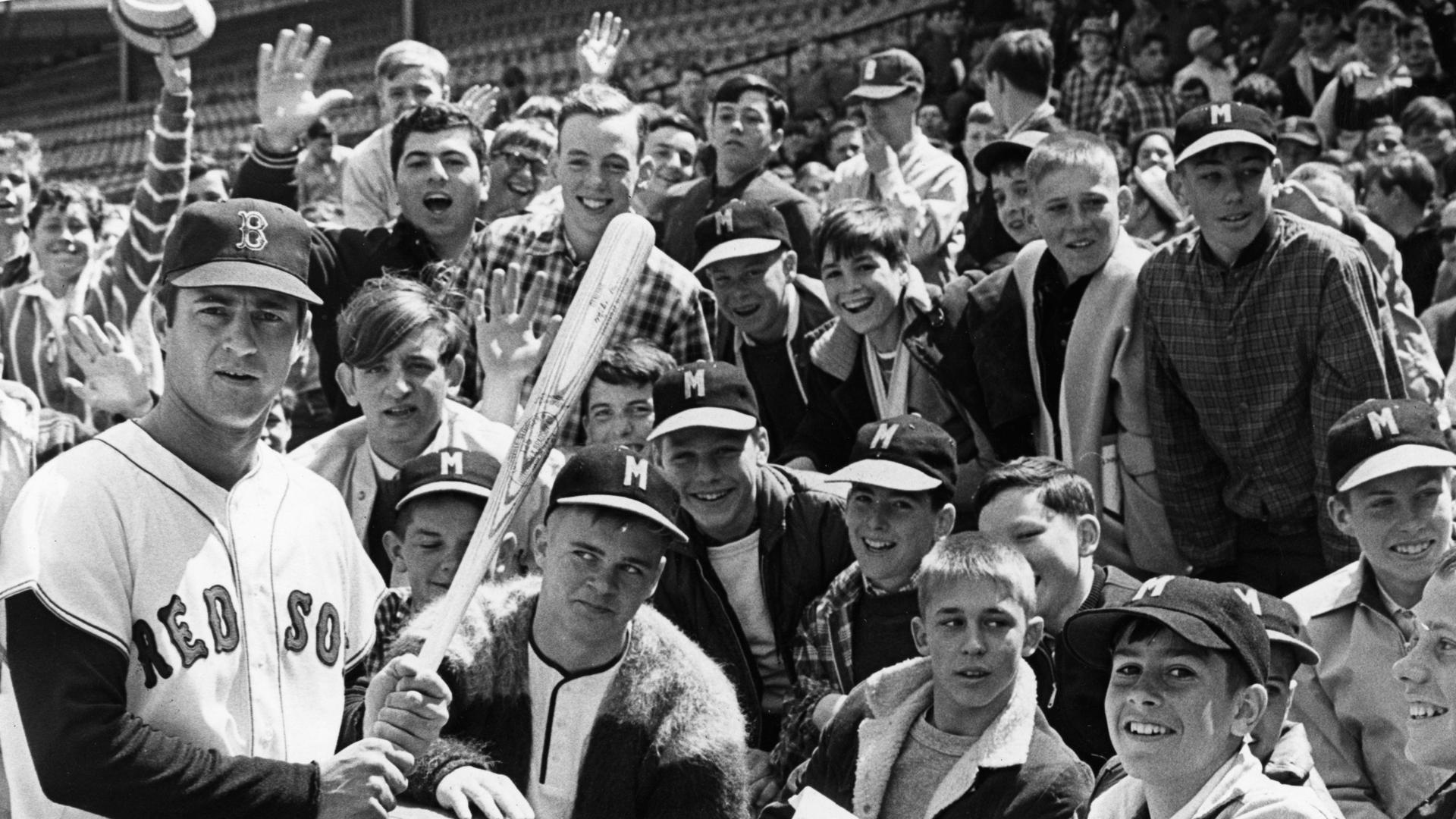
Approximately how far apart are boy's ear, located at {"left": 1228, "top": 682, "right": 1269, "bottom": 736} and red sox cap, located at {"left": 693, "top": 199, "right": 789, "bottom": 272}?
2.91 m

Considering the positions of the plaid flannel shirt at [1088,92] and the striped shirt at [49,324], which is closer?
the striped shirt at [49,324]

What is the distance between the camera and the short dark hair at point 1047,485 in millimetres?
4328

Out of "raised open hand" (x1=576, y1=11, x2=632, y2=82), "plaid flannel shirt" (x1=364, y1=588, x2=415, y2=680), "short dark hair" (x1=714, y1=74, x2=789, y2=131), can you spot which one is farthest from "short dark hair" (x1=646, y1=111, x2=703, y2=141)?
"plaid flannel shirt" (x1=364, y1=588, x2=415, y2=680)

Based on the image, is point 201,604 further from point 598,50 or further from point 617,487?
point 598,50

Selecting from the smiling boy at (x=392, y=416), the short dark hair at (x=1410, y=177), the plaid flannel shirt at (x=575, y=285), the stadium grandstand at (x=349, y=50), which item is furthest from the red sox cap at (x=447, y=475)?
the stadium grandstand at (x=349, y=50)

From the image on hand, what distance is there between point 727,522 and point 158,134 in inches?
82.0

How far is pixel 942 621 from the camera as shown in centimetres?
383

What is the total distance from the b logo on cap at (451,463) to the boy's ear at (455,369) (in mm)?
534

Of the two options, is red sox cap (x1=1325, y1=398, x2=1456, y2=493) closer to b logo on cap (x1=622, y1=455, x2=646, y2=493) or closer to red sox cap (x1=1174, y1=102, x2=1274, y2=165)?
red sox cap (x1=1174, y1=102, x2=1274, y2=165)

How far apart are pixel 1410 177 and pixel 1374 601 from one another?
354 centimetres

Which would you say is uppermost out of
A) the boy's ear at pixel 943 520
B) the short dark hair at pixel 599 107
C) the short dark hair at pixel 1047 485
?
the short dark hair at pixel 599 107

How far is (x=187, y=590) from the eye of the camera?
2.63m

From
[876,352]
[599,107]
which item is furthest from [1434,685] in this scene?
[599,107]

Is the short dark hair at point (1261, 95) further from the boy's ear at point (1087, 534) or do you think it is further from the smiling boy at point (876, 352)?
the boy's ear at point (1087, 534)
